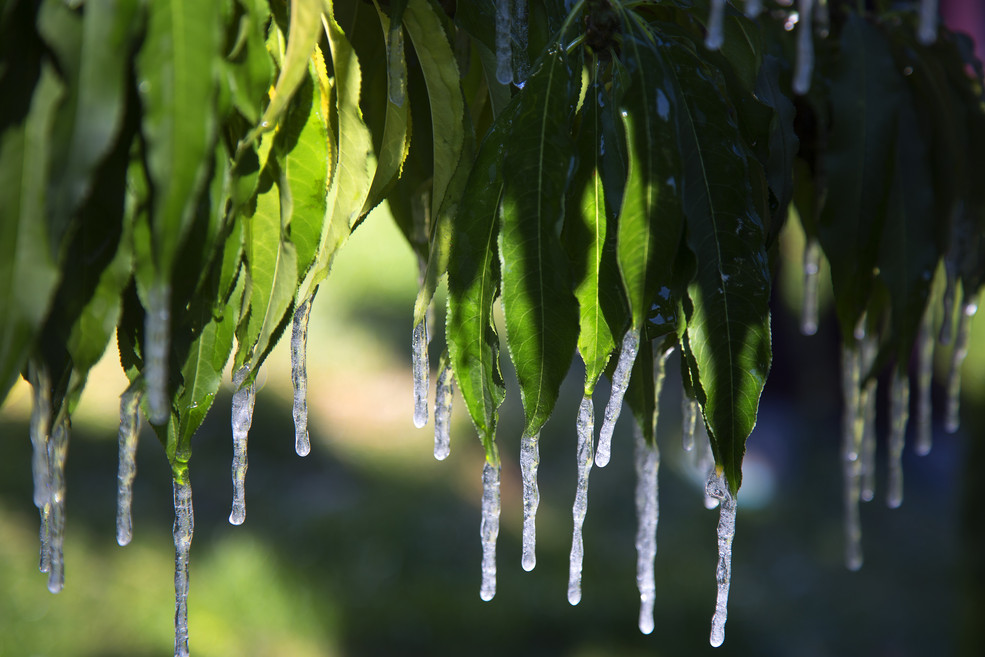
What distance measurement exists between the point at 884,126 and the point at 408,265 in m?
4.34

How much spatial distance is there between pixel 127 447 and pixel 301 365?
0.17 m

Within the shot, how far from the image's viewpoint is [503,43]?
713 mm

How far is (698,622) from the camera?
9.71ft

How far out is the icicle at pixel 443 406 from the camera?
76cm

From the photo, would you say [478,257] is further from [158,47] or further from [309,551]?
[309,551]

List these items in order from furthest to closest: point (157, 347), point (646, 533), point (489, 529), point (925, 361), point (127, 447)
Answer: point (925, 361)
point (646, 533)
point (489, 529)
point (127, 447)
point (157, 347)

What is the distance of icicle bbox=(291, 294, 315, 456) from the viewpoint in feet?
2.37

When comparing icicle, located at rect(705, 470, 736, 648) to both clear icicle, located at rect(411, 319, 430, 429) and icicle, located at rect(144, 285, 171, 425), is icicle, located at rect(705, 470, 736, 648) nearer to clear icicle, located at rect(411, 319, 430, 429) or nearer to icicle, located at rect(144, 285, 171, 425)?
clear icicle, located at rect(411, 319, 430, 429)

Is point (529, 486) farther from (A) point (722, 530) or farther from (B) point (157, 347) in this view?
(B) point (157, 347)

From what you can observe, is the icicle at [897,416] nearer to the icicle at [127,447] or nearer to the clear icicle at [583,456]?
the clear icicle at [583,456]

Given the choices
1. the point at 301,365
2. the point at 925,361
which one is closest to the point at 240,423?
the point at 301,365

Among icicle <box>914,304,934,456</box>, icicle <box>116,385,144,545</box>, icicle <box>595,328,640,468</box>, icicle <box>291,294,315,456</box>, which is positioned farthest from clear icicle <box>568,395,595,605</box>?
icicle <box>914,304,934,456</box>

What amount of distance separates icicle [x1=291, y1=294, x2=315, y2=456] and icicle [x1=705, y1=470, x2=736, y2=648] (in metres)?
0.37

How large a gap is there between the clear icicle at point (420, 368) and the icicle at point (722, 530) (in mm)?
276
